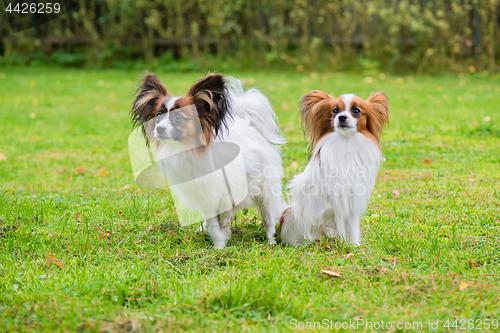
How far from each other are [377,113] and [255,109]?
1.04 m

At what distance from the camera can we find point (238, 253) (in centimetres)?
349

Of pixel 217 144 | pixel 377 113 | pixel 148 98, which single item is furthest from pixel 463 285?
pixel 148 98

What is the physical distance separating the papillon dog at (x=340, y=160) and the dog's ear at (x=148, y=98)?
3.38 ft

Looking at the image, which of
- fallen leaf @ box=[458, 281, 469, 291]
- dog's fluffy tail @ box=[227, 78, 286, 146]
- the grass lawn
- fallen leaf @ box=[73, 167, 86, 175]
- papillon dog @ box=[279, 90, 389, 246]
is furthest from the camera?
fallen leaf @ box=[73, 167, 86, 175]

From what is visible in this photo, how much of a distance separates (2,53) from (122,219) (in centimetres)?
1315

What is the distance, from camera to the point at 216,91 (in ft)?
11.5

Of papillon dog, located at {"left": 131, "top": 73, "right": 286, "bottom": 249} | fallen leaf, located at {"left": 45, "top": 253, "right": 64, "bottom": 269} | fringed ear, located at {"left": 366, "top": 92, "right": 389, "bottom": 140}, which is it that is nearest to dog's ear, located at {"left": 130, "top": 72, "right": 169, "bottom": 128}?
papillon dog, located at {"left": 131, "top": 73, "right": 286, "bottom": 249}

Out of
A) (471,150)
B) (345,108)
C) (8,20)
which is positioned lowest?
(471,150)

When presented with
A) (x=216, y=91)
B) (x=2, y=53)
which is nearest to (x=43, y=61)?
(x=2, y=53)

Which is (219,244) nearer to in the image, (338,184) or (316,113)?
(338,184)

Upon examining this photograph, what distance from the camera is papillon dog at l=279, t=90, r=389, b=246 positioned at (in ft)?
11.3

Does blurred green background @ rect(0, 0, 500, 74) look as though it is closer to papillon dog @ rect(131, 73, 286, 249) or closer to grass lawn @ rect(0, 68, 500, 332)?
grass lawn @ rect(0, 68, 500, 332)

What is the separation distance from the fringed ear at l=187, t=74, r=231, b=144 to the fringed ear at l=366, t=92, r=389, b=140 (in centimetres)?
101

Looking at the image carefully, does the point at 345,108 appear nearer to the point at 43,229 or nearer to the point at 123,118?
the point at 43,229
